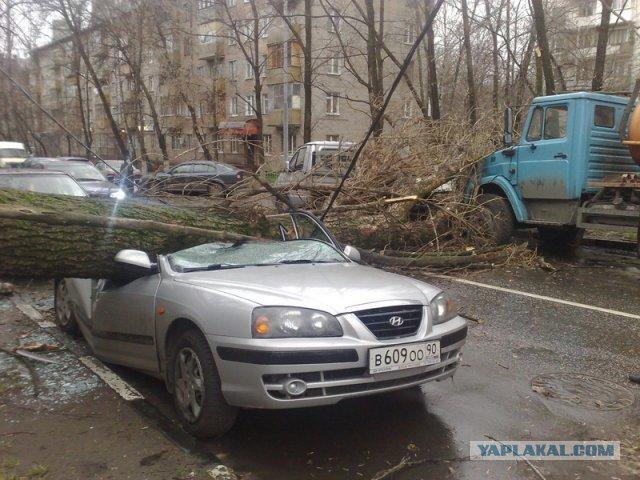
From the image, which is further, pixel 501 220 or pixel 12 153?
pixel 12 153

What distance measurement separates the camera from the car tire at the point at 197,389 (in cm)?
353

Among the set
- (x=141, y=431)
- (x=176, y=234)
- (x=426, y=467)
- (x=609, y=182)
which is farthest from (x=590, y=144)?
(x=141, y=431)

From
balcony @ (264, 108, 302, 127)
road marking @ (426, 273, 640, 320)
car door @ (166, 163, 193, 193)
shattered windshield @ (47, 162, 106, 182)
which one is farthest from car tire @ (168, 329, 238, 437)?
balcony @ (264, 108, 302, 127)

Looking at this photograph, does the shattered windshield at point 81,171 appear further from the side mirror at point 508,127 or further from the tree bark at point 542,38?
the tree bark at point 542,38

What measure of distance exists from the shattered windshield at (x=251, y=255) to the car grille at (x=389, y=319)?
1185mm

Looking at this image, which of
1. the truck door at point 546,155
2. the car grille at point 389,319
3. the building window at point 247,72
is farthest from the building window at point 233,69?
the car grille at point 389,319

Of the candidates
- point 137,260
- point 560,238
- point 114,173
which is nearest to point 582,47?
point 560,238

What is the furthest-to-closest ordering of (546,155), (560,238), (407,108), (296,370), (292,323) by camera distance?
(407,108) < (560,238) < (546,155) < (292,323) < (296,370)

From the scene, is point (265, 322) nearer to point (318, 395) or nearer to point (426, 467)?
point (318, 395)

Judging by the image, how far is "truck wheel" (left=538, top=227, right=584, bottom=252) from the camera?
397 inches

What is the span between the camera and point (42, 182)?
9.94m

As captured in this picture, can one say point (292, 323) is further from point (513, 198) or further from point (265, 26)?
point (265, 26)

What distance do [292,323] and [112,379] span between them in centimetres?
212

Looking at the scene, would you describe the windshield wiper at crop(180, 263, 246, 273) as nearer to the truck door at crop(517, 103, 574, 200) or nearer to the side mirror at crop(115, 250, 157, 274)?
the side mirror at crop(115, 250, 157, 274)
